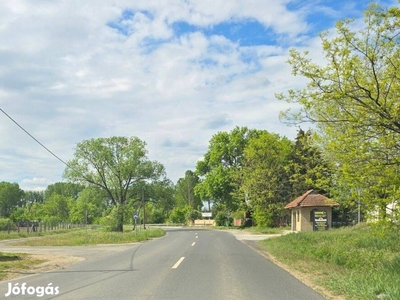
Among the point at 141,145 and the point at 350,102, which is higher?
the point at 141,145

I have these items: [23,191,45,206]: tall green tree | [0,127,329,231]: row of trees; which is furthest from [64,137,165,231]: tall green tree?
[23,191,45,206]: tall green tree

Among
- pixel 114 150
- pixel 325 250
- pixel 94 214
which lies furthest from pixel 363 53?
pixel 94 214

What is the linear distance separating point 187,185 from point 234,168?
185ft

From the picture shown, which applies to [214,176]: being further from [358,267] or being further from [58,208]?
[358,267]

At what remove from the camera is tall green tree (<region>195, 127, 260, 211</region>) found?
7338 centimetres

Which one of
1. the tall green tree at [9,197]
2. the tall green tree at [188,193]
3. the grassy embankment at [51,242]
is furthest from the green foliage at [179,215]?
the tall green tree at [9,197]

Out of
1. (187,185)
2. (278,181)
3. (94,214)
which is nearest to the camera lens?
(278,181)

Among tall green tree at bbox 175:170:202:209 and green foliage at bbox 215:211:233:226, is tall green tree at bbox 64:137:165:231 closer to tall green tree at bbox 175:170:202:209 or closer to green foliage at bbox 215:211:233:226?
green foliage at bbox 215:211:233:226

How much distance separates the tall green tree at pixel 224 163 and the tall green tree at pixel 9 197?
95.0 m

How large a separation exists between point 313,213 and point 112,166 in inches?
1495

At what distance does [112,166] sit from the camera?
6925cm

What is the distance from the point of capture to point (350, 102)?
1138 centimetres

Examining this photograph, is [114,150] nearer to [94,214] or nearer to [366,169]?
[94,214]

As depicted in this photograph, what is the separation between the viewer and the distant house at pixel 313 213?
40531 millimetres
